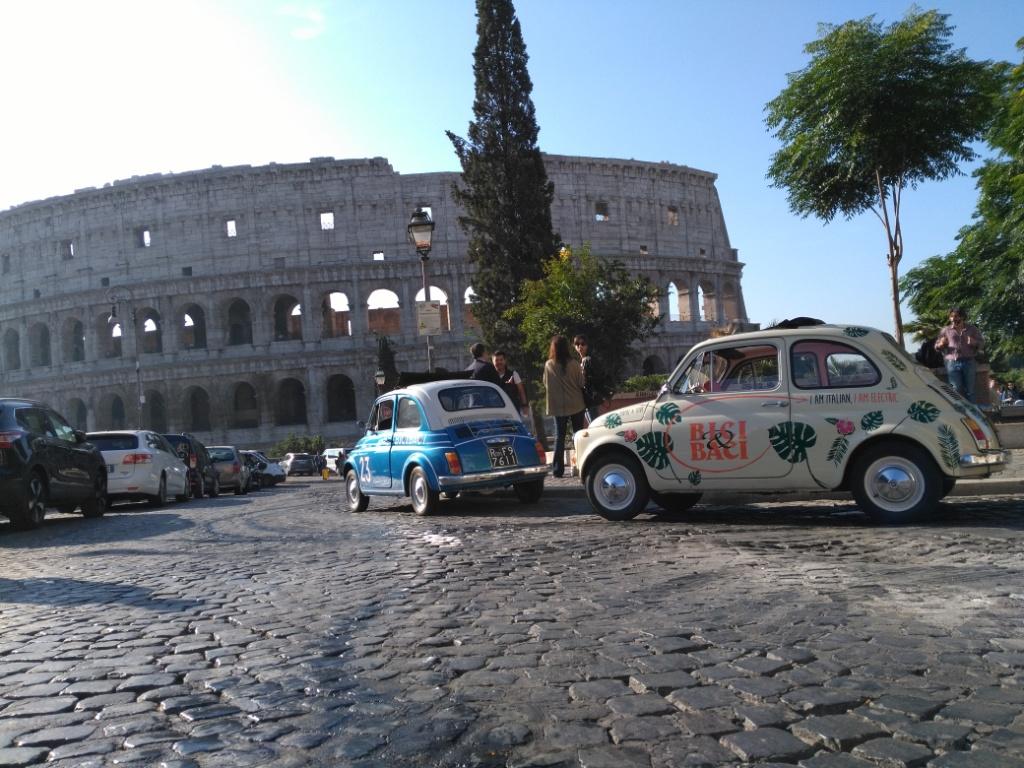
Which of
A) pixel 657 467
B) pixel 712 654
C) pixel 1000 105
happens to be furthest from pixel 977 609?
pixel 1000 105

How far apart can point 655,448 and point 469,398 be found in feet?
11.5

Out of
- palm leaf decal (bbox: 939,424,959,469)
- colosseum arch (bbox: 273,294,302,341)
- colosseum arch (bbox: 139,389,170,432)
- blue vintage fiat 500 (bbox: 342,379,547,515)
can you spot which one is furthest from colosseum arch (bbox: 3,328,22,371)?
palm leaf decal (bbox: 939,424,959,469)

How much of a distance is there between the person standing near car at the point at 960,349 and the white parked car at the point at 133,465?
547 inches

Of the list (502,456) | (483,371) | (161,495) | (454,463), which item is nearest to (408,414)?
(454,463)

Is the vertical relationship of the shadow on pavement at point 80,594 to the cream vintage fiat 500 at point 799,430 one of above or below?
below

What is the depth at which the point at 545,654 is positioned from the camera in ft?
13.1

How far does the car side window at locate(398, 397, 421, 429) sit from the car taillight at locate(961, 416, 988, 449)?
6.19 m

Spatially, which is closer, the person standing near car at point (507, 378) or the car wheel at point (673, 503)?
the car wheel at point (673, 503)

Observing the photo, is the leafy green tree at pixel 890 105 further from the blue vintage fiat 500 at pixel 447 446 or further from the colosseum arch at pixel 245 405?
the colosseum arch at pixel 245 405

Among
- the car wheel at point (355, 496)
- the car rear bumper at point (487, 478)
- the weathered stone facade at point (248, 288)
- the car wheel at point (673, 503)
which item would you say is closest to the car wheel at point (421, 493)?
the car rear bumper at point (487, 478)

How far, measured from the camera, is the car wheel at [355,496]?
12.9 meters

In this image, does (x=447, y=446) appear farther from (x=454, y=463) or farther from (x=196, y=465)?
(x=196, y=465)

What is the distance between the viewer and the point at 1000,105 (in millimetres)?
22469

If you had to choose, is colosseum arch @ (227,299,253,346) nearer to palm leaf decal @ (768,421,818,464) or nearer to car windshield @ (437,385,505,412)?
car windshield @ (437,385,505,412)
